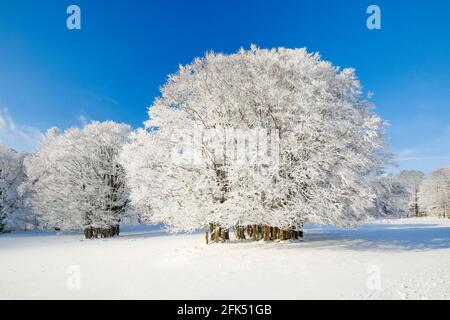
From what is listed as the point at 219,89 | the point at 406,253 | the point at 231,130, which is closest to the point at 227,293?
the point at 231,130

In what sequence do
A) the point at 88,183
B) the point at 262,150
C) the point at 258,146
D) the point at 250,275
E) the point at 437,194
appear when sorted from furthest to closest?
the point at 437,194 → the point at 88,183 → the point at 258,146 → the point at 262,150 → the point at 250,275

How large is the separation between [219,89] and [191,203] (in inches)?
267

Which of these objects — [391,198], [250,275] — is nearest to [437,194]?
[391,198]

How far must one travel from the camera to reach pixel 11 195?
154ft

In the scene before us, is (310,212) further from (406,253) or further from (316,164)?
(406,253)

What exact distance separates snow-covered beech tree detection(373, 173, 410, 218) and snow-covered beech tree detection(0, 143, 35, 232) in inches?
1681

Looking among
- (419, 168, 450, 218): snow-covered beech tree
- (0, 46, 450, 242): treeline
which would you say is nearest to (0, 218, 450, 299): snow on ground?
(0, 46, 450, 242): treeline

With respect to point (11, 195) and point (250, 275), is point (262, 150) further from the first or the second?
point (11, 195)

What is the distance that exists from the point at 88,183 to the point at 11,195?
20.6 meters

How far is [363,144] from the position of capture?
18.2 meters

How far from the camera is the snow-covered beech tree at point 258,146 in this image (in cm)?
1653

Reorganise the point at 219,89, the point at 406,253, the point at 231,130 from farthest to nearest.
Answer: the point at 219,89, the point at 231,130, the point at 406,253

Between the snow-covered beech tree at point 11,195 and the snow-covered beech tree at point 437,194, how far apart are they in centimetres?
8126

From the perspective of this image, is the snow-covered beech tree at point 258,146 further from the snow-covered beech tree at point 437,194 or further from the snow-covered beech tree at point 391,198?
the snow-covered beech tree at point 437,194
